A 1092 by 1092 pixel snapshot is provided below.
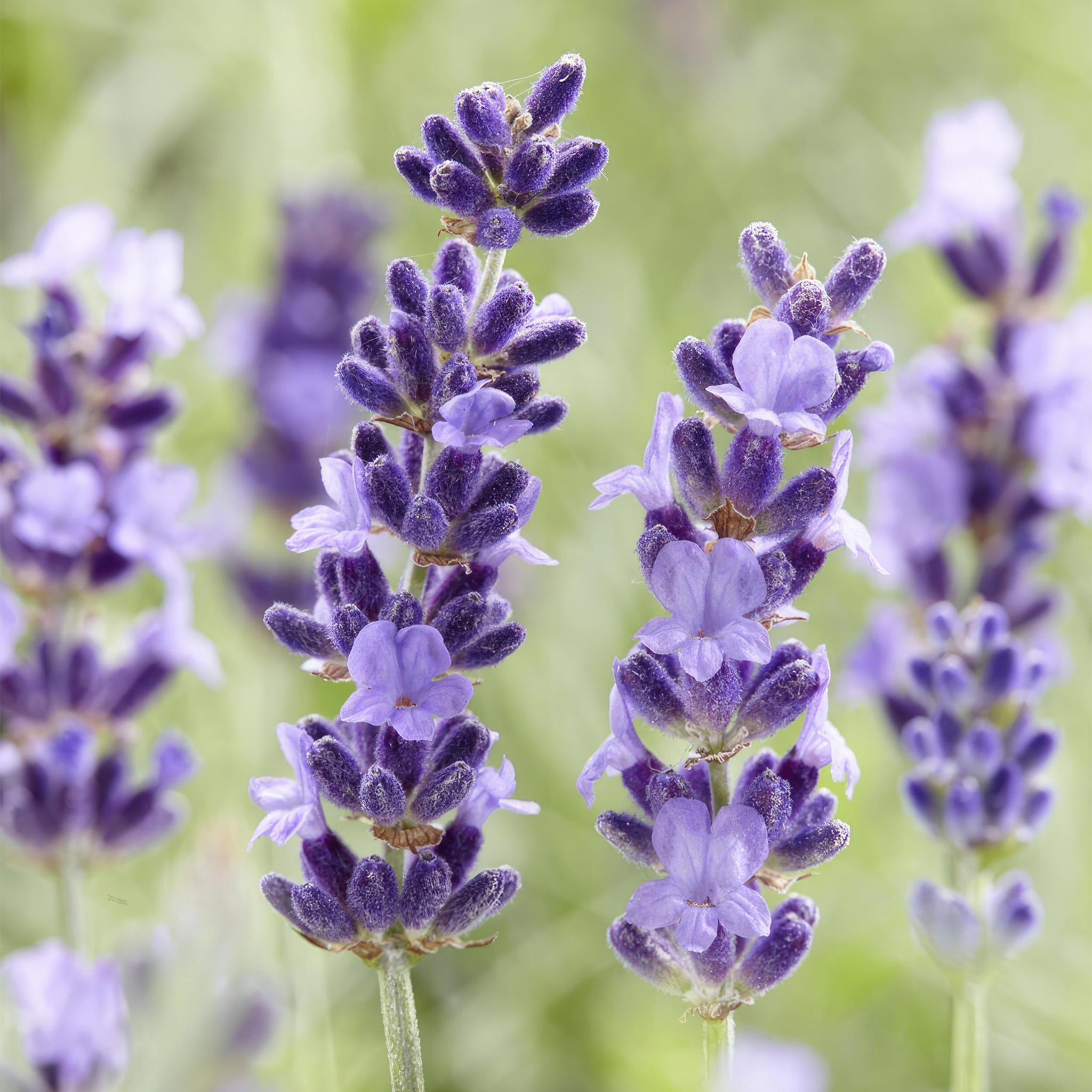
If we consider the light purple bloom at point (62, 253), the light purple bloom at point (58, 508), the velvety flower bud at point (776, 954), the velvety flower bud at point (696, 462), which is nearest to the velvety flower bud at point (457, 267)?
the velvety flower bud at point (696, 462)

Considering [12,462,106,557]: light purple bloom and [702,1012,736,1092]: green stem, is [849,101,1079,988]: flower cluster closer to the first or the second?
[702,1012,736,1092]: green stem

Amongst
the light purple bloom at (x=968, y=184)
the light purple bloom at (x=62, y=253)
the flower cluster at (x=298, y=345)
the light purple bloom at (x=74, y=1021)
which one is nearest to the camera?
the light purple bloom at (x=74, y=1021)

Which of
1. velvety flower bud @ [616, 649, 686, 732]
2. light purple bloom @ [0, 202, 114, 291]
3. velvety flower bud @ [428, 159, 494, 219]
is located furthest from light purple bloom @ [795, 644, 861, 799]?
light purple bloom @ [0, 202, 114, 291]

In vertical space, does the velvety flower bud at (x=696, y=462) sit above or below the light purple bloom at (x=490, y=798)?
above

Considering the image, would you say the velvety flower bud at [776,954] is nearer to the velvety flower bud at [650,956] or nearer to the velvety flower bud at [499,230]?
the velvety flower bud at [650,956]

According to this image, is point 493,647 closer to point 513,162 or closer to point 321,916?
point 321,916

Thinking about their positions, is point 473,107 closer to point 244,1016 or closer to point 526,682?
point 244,1016
